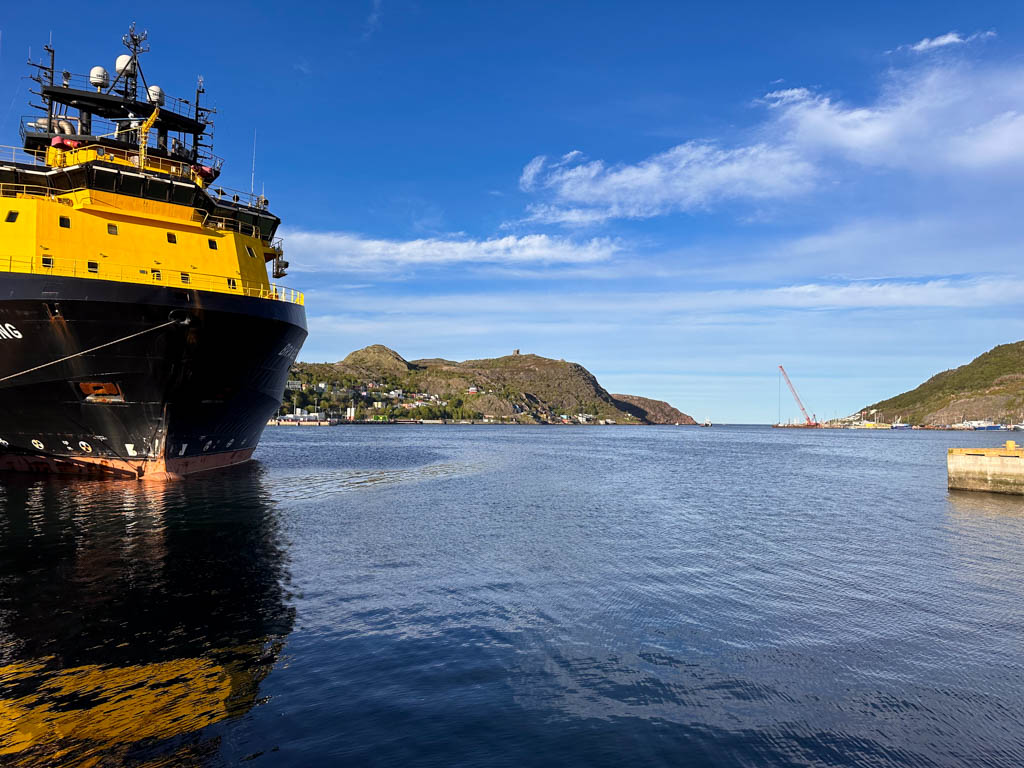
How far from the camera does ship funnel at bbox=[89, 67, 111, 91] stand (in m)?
39.6

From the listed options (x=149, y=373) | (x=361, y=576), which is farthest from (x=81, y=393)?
(x=361, y=576)

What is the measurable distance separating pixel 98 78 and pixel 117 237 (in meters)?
17.2

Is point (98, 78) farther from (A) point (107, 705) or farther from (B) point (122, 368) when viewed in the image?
(A) point (107, 705)

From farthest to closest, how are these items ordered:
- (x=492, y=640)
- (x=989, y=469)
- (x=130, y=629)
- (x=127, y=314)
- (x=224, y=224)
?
(x=989, y=469) → (x=224, y=224) → (x=127, y=314) → (x=492, y=640) → (x=130, y=629)

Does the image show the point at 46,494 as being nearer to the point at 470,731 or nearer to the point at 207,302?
the point at 207,302

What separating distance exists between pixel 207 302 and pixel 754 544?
86.6ft

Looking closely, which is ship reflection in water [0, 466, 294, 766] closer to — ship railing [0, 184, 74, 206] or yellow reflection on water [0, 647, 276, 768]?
yellow reflection on water [0, 647, 276, 768]

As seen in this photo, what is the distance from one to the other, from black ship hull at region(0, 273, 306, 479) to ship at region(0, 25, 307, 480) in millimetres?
Answer: 60

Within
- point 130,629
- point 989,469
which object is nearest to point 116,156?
point 130,629

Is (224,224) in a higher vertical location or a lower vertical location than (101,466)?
higher

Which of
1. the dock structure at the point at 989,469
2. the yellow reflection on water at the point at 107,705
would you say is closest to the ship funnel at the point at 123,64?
the yellow reflection on water at the point at 107,705

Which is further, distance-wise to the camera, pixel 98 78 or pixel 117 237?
pixel 98 78

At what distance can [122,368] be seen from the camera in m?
27.4

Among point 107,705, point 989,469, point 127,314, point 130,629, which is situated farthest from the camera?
point 989,469
